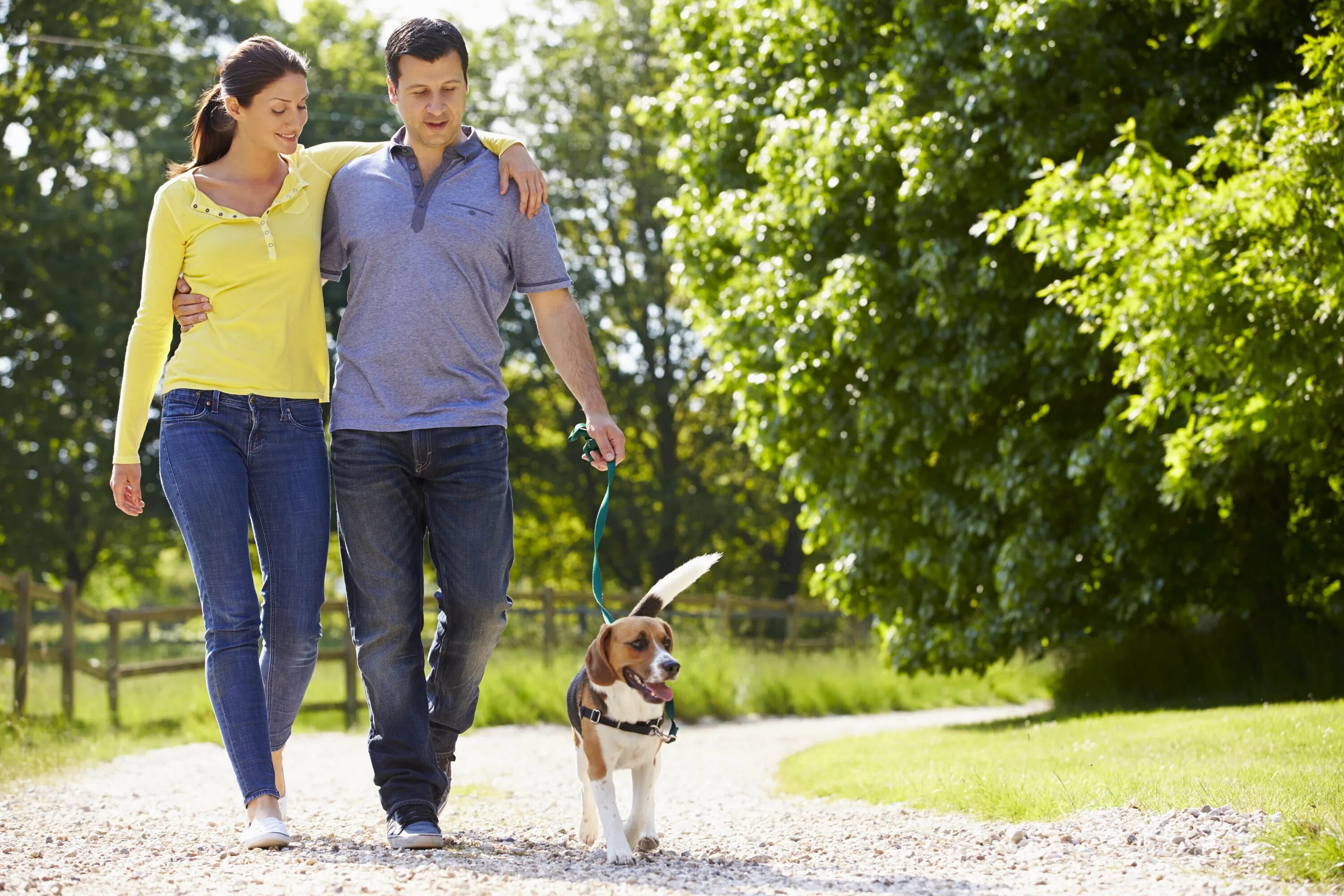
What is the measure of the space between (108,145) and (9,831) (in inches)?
889

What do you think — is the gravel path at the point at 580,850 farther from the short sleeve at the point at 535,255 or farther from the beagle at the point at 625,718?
the short sleeve at the point at 535,255

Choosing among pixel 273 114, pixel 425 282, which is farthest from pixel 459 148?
pixel 273 114

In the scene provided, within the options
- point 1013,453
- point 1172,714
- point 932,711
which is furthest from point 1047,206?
point 932,711

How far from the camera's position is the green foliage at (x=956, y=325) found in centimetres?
1107

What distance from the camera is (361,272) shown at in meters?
4.26

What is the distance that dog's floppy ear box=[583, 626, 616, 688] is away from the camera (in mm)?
4438

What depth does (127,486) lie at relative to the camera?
4145mm

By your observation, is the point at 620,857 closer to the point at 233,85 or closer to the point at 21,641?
the point at 233,85

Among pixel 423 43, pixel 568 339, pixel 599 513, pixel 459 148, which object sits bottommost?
pixel 599 513

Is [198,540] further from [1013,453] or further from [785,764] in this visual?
[1013,453]

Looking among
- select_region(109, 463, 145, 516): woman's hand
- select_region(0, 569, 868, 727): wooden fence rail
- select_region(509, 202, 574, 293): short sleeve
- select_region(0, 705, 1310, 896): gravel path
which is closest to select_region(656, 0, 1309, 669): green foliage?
select_region(0, 569, 868, 727): wooden fence rail

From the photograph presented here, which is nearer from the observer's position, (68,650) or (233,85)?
(233,85)

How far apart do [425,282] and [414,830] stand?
1655 millimetres

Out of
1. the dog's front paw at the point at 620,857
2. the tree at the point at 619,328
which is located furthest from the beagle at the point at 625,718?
the tree at the point at 619,328
